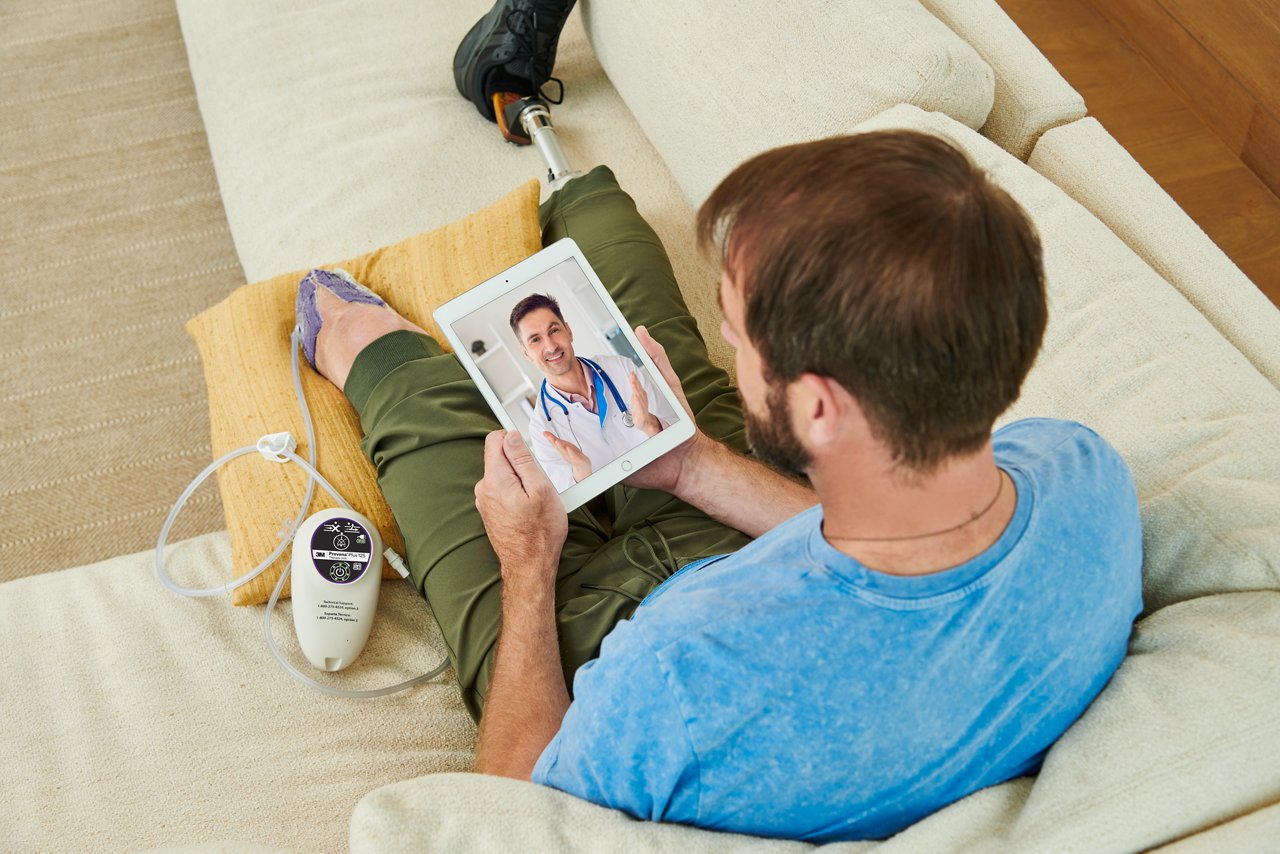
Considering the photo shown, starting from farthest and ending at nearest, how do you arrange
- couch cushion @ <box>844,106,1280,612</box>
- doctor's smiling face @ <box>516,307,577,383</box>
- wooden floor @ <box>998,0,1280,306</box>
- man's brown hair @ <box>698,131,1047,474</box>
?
wooden floor @ <box>998,0,1280,306</box> < doctor's smiling face @ <box>516,307,577,383</box> < couch cushion @ <box>844,106,1280,612</box> < man's brown hair @ <box>698,131,1047,474</box>

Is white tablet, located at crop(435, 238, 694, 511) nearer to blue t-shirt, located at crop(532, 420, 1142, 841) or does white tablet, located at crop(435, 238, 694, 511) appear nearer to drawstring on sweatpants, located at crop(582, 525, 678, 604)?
drawstring on sweatpants, located at crop(582, 525, 678, 604)

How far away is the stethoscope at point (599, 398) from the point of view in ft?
4.09

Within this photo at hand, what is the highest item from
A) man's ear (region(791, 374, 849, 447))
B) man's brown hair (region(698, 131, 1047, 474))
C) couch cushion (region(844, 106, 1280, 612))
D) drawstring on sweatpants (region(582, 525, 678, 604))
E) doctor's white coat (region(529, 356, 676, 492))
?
man's brown hair (region(698, 131, 1047, 474))

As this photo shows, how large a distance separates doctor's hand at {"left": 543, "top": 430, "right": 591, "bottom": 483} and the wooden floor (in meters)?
1.38

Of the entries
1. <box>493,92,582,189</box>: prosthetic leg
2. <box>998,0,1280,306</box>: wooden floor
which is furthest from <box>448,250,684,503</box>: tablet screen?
<box>998,0,1280,306</box>: wooden floor

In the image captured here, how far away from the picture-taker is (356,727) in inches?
45.4

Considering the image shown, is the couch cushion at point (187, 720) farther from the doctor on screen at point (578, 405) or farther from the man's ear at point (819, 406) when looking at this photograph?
the man's ear at point (819, 406)

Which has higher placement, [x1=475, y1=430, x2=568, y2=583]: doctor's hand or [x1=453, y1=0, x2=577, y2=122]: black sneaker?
[x1=453, y1=0, x2=577, y2=122]: black sneaker

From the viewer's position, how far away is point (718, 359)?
4.84ft

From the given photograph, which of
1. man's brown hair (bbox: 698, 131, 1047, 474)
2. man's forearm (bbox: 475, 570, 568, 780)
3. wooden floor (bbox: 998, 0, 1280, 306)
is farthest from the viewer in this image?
wooden floor (bbox: 998, 0, 1280, 306)

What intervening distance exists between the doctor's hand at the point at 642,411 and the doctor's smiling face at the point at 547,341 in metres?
0.08

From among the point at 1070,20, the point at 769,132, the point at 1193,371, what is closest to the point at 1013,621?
the point at 1193,371

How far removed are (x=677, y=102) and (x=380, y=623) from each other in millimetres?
848

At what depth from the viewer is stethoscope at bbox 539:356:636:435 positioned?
1.25 metres
